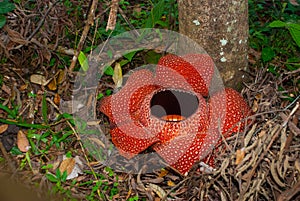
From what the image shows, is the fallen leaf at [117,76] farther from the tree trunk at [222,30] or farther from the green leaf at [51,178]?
the green leaf at [51,178]

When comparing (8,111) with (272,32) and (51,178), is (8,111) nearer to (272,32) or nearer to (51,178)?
(51,178)

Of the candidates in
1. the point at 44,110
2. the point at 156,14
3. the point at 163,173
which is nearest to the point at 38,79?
the point at 44,110

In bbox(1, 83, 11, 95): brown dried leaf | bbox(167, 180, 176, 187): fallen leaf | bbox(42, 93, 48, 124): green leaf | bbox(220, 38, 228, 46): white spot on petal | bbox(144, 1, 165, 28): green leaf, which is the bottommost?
bbox(167, 180, 176, 187): fallen leaf

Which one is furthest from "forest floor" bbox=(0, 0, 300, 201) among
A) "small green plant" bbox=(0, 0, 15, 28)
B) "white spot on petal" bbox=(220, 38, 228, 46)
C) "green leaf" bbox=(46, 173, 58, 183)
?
"white spot on petal" bbox=(220, 38, 228, 46)

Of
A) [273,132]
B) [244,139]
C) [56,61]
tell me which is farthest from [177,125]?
[56,61]

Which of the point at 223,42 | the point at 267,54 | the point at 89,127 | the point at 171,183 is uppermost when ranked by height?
the point at 223,42

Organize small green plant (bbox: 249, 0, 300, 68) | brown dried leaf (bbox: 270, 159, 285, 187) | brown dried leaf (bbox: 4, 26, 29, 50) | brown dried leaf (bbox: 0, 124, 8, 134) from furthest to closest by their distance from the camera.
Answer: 1. small green plant (bbox: 249, 0, 300, 68)
2. brown dried leaf (bbox: 4, 26, 29, 50)
3. brown dried leaf (bbox: 0, 124, 8, 134)
4. brown dried leaf (bbox: 270, 159, 285, 187)

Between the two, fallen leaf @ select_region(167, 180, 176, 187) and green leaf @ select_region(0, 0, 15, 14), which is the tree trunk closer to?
fallen leaf @ select_region(167, 180, 176, 187)

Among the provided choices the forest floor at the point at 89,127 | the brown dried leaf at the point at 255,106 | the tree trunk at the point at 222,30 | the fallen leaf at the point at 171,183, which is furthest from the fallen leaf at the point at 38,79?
the brown dried leaf at the point at 255,106
